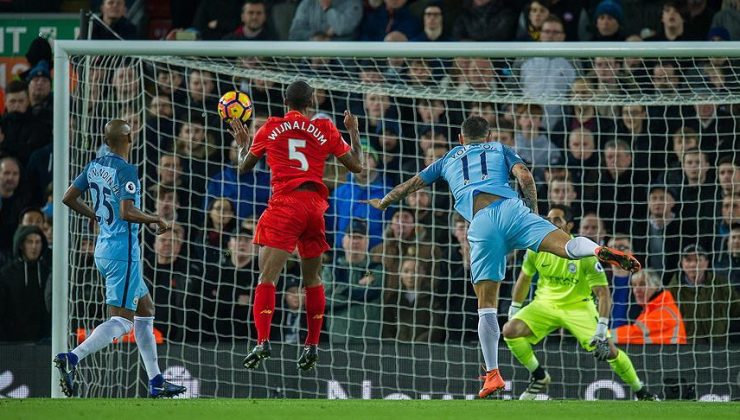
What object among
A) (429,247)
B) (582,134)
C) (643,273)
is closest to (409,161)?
(429,247)

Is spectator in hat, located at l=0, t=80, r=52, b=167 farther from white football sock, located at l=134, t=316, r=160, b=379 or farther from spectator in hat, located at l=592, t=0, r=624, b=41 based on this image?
spectator in hat, located at l=592, t=0, r=624, b=41

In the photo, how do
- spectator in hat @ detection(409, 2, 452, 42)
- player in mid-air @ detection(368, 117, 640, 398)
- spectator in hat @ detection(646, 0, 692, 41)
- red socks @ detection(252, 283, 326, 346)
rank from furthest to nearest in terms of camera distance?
spectator in hat @ detection(409, 2, 452, 42), spectator in hat @ detection(646, 0, 692, 41), red socks @ detection(252, 283, 326, 346), player in mid-air @ detection(368, 117, 640, 398)

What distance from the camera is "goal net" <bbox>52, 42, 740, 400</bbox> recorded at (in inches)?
471

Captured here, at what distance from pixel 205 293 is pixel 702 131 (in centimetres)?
568

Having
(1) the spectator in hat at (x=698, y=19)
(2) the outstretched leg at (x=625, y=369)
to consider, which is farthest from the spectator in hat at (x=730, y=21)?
(2) the outstretched leg at (x=625, y=369)

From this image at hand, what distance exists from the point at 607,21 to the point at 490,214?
540cm

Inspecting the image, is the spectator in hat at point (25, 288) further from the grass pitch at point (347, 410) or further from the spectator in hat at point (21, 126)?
the grass pitch at point (347, 410)

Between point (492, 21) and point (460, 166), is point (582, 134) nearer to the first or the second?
point (492, 21)

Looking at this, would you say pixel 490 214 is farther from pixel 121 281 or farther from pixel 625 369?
pixel 625 369

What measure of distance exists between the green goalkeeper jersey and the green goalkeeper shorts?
3.2 inches

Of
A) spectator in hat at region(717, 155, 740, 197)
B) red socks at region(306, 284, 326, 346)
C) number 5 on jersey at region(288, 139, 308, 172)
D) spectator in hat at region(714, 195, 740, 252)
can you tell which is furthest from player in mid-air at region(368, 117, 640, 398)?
spectator in hat at region(717, 155, 740, 197)

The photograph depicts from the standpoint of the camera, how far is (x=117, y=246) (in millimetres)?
9664

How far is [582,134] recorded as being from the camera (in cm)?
1301

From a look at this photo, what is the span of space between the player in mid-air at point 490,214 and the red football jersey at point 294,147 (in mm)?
581
